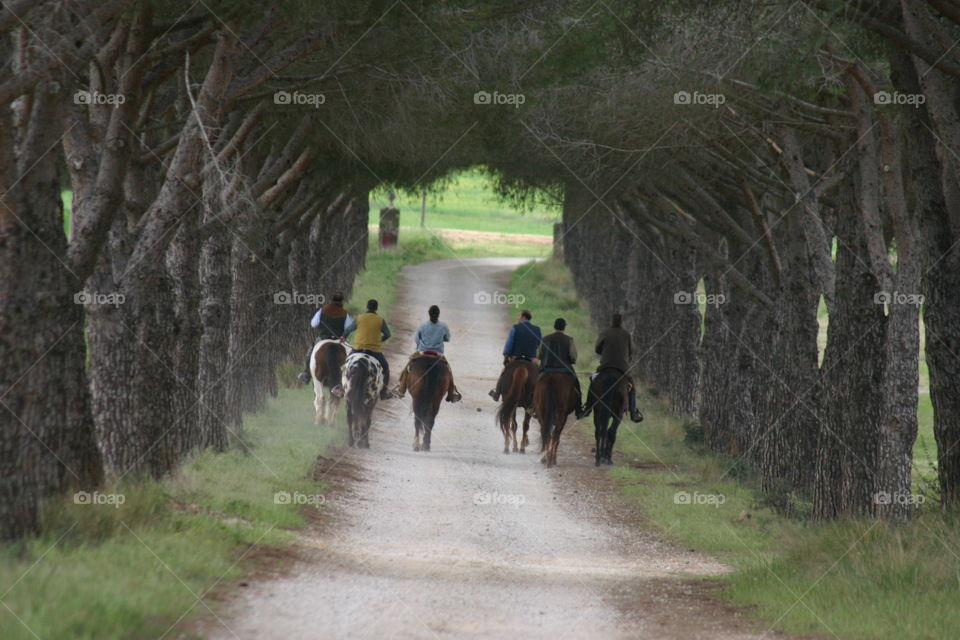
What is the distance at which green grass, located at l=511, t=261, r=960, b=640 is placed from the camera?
29.9 ft

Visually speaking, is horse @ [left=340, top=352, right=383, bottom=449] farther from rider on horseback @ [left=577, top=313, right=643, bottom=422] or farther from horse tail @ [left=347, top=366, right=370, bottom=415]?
rider on horseback @ [left=577, top=313, right=643, bottom=422]

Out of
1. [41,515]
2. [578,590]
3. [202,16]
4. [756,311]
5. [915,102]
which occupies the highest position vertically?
[202,16]

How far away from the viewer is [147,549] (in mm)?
9352

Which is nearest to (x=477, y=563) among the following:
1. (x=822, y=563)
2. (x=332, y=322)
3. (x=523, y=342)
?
(x=822, y=563)

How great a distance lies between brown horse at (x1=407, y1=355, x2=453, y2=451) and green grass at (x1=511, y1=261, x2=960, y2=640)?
4.29m

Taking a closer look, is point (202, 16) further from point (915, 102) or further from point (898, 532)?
point (898, 532)

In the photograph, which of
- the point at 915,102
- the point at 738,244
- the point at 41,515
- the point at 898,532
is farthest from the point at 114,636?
the point at 738,244

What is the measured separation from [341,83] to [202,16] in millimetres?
3780

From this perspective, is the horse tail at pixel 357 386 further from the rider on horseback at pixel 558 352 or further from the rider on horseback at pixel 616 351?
the rider on horseback at pixel 616 351

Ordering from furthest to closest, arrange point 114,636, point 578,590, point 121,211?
point 121,211, point 578,590, point 114,636

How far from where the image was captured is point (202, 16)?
1319cm

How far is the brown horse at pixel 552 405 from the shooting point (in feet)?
67.8

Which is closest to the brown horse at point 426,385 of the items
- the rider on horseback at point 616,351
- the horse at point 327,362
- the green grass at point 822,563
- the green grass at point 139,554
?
the horse at point 327,362

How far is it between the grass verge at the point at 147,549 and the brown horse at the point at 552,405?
16.2 feet
